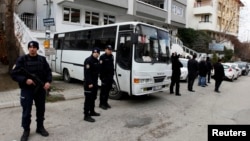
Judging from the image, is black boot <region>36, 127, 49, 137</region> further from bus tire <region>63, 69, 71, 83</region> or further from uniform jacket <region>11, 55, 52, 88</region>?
bus tire <region>63, 69, 71, 83</region>

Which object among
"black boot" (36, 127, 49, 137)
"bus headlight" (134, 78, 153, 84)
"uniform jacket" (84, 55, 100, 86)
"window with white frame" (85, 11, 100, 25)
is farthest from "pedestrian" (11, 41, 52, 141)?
"window with white frame" (85, 11, 100, 25)

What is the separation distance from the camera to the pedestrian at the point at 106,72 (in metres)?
8.38

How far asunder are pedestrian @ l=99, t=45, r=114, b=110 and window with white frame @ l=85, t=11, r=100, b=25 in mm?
15965

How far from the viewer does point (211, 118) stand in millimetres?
7949

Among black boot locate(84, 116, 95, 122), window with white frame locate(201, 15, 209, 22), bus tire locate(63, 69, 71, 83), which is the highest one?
window with white frame locate(201, 15, 209, 22)

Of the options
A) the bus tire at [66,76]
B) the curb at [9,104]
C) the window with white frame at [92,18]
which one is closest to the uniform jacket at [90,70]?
the curb at [9,104]

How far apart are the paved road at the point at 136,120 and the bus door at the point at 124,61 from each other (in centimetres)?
73

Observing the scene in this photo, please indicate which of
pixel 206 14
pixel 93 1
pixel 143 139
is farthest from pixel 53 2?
pixel 206 14

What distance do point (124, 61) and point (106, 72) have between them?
1.00m

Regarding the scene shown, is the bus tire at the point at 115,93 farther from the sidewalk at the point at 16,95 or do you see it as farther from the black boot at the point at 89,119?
the black boot at the point at 89,119

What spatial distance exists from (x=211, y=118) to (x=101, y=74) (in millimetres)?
3618

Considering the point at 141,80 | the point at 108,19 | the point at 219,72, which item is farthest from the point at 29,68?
the point at 108,19

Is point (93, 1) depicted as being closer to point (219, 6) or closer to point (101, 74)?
point (101, 74)

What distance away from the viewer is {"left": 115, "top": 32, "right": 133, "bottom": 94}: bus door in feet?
29.6
